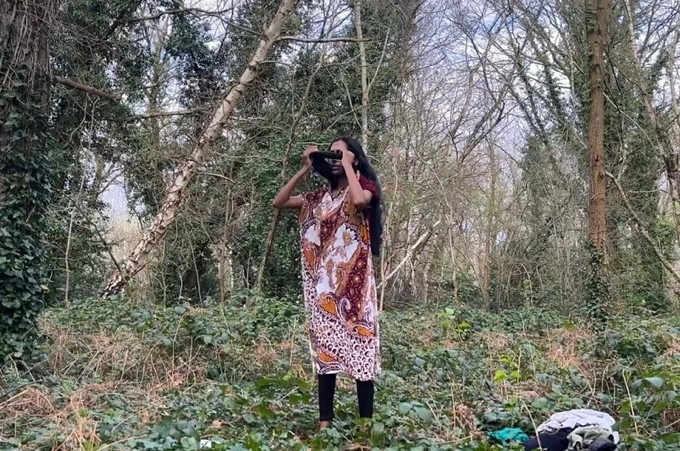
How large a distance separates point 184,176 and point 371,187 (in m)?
6.60

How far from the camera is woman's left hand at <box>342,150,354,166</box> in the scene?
10.3 feet

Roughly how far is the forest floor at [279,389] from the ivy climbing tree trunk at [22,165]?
0.39 m

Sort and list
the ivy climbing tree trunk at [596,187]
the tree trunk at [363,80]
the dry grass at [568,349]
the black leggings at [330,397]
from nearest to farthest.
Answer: the black leggings at [330,397], the dry grass at [568,349], the ivy climbing tree trunk at [596,187], the tree trunk at [363,80]

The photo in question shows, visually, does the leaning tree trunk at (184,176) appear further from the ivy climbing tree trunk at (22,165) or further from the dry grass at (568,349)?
the dry grass at (568,349)

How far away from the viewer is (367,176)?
323cm

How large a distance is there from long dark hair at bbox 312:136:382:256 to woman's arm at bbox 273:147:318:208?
0.05 metres

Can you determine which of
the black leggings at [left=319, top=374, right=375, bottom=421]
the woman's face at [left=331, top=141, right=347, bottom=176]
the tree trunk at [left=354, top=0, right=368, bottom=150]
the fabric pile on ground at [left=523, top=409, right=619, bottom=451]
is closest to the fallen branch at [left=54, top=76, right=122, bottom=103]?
the woman's face at [left=331, top=141, right=347, bottom=176]

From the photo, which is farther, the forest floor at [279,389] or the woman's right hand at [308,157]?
the woman's right hand at [308,157]

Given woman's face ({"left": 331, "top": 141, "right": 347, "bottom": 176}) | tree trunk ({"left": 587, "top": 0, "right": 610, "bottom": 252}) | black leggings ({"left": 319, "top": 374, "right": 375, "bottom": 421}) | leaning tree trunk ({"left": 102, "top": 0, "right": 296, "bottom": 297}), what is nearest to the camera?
black leggings ({"left": 319, "top": 374, "right": 375, "bottom": 421})

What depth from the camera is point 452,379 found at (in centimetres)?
433

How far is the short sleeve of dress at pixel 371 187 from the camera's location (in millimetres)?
3139

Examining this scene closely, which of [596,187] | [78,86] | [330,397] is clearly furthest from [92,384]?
[596,187]

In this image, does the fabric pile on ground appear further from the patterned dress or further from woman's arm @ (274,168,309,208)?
woman's arm @ (274,168,309,208)

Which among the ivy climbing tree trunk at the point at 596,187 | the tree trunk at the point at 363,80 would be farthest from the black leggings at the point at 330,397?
the tree trunk at the point at 363,80
